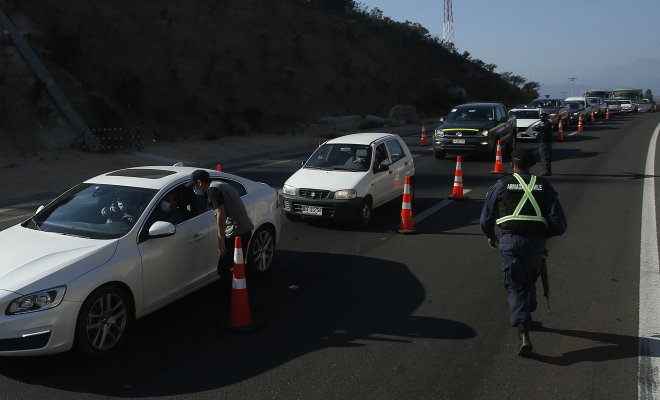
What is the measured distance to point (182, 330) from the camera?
589cm

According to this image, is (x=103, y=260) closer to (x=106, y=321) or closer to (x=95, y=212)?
(x=106, y=321)

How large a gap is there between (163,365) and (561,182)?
505 inches

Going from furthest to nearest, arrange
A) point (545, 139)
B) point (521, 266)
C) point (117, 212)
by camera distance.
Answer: point (545, 139) → point (117, 212) → point (521, 266)

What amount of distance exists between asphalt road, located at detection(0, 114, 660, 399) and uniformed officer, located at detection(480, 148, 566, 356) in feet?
1.47

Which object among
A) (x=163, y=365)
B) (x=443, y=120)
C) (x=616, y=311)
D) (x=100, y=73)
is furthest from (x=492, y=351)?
(x=100, y=73)

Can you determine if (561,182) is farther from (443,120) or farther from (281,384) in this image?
(281,384)

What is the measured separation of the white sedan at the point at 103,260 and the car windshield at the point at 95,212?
1 centimetres

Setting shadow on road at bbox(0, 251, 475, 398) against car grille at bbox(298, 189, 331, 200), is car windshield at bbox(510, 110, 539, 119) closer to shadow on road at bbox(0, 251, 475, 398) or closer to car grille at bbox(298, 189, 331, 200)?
car grille at bbox(298, 189, 331, 200)

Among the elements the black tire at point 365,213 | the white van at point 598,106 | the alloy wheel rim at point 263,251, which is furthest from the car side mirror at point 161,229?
the white van at point 598,106

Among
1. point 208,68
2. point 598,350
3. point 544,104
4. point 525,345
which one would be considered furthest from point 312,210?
point 208,68

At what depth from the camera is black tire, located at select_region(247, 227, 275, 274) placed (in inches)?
295

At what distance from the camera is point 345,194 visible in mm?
10156

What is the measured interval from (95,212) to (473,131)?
50.2ft

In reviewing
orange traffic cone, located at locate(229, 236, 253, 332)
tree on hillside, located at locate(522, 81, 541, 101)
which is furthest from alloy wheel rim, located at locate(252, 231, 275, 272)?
tree on hillside, located at locate(522, 81, 541, 101)
